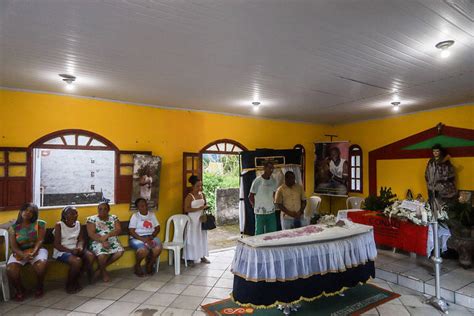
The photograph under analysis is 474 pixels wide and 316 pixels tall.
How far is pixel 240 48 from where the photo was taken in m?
2.75

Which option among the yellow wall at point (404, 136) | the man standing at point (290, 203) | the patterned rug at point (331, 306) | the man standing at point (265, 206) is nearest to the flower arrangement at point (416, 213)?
the patterned rug at point (331, 306)

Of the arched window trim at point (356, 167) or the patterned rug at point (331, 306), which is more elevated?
the arched window trim at point (356, 167)

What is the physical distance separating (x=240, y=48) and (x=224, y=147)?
3.43 m

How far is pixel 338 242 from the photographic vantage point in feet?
10.6

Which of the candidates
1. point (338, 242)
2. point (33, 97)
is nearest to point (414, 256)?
point (338, 242)

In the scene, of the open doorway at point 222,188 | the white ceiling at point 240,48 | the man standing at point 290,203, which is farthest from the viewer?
the open doorway at point 222,188

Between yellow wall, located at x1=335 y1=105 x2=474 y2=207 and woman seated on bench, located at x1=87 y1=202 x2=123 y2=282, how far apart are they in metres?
5.39

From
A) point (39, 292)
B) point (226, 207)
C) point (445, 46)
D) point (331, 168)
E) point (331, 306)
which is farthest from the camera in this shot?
point (226, 207)

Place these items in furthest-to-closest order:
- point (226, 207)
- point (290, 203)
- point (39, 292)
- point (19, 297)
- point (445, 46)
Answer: point (226, 207)
point (290, 203)
point (39, 292)
point (19, 297)
point (445, 46)

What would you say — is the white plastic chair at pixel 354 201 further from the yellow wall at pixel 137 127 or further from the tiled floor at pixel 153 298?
the tiled floor at pixel 153 298

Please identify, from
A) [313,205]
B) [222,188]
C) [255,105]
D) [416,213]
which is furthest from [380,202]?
[222,188]

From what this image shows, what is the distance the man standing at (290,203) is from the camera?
444 cm

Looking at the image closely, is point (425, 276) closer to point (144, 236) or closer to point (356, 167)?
point (356, 167)

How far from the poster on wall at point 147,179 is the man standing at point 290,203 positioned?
2.14 meters
